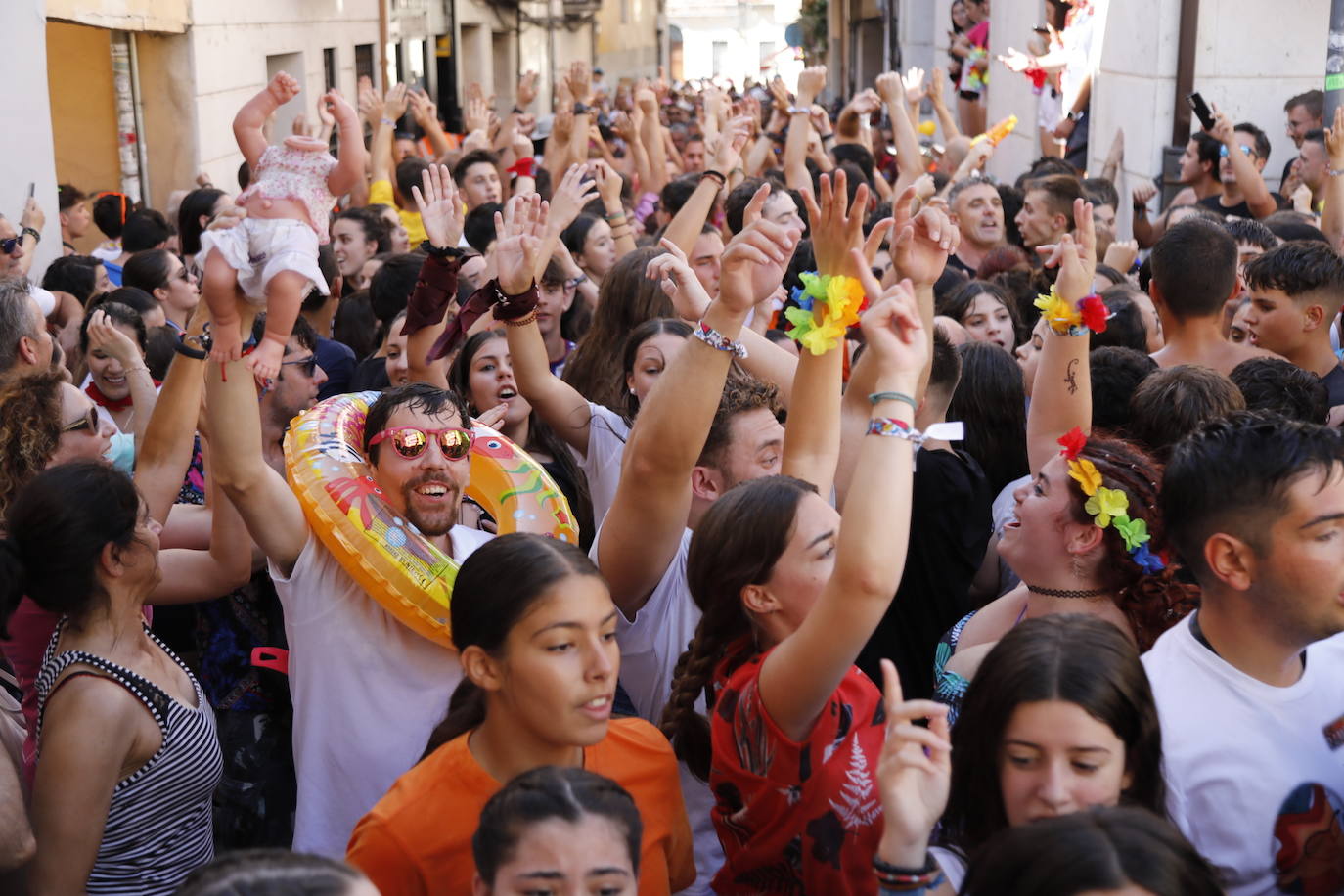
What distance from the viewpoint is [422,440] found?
346cm

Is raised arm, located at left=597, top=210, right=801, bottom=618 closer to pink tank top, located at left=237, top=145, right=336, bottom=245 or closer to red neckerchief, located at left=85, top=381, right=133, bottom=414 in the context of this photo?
pink tank top, located at left=237, top=145, right=336, bottom=245

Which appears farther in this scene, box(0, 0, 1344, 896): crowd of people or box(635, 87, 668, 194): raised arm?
box(635, 87, 668, 194): raised arm

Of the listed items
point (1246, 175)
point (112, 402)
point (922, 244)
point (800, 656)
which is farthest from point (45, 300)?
point (1246, 175)

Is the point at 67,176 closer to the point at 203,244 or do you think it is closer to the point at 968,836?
the point at 203,244

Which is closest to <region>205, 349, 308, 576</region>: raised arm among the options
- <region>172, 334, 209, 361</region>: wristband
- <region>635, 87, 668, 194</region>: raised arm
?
<region>172, 334, 209, 361</region>: wristband

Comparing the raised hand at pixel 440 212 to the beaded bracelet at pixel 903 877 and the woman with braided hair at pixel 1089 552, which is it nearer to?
the woman with braided hair at pixel 1089 552

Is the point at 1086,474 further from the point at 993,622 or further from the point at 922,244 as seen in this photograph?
the point at 922,244

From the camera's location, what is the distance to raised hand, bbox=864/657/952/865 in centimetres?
214

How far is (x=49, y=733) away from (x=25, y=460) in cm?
120

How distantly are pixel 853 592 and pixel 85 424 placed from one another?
2.51 m

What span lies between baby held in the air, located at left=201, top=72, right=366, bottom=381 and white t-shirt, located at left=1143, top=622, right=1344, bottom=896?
6.98 feet

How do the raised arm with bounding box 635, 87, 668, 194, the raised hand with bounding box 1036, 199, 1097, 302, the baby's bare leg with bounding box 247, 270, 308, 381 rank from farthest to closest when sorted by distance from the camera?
the raised arm with bounding box 635, 87, 668, 194 < the raised hand with bounding box 1036, 199, 1097, 302 < the baby's bare leg with bounding box 247, 270, 308, 381

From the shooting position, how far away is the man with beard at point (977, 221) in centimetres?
755

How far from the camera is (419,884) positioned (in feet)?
8.09
